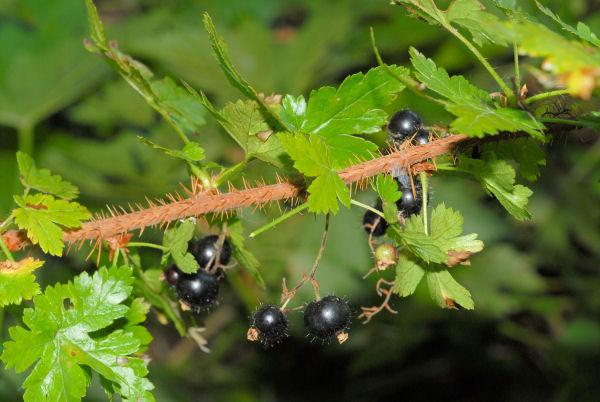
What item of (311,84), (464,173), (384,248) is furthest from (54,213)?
(311,84)

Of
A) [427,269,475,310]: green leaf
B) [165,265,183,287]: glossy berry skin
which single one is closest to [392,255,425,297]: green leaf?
[427,269,475,310]: green leaf

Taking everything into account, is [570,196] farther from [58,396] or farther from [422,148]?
[58,396]

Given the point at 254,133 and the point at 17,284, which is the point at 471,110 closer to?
the point at 254,133

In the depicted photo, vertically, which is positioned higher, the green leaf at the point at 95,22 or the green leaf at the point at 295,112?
the green leaf at the point at 95,22

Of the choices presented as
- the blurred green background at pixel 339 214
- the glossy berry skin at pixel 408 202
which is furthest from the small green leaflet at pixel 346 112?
the blurred green background at pixel 339 214

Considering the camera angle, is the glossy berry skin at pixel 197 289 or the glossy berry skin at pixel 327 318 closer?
the glossy berry skin at pixel 327 318

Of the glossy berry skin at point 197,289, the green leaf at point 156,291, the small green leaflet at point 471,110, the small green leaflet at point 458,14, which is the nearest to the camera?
the small green leaflet at point 471,110

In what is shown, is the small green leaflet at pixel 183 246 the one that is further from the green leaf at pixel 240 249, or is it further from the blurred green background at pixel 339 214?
the blurred green background at pixel 339 214
